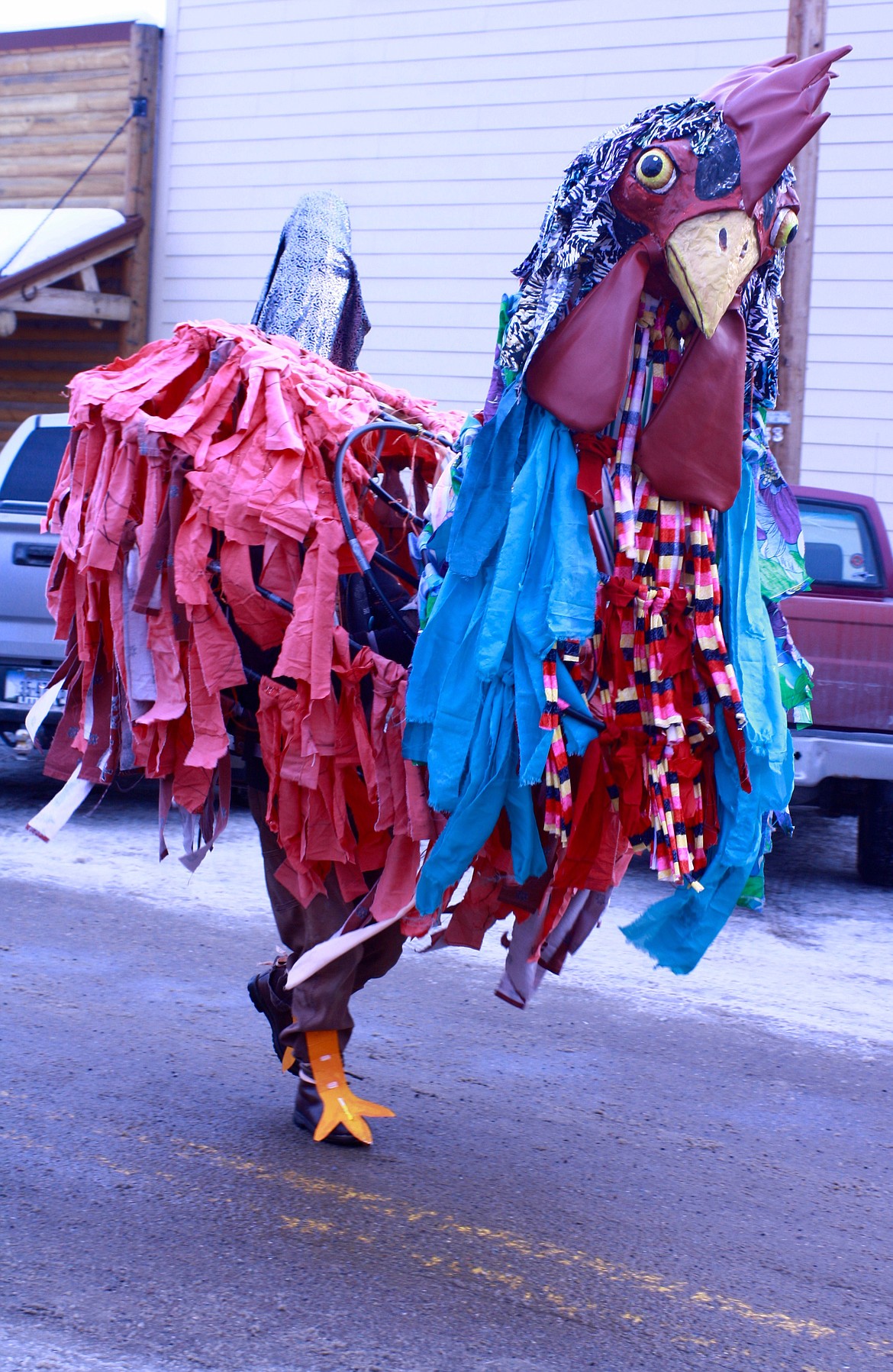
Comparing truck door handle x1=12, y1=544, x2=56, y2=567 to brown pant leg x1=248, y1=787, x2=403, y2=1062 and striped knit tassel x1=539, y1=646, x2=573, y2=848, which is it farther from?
striped knit tassel x1=539, y1=646, x2=573, y2=848

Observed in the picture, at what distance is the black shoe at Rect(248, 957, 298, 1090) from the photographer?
3.25 m

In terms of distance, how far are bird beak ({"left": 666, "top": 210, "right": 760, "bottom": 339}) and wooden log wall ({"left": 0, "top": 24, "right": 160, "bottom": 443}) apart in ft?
32.9

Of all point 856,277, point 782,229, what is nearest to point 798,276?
point 856,277

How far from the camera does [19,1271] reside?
2531 millimetres

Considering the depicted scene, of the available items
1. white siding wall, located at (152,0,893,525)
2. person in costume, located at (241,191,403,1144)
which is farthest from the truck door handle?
white siding wall, located at (152,0,893,525)

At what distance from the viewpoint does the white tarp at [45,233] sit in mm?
10992

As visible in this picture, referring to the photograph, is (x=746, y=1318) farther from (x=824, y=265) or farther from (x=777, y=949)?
(x=824, y=265)

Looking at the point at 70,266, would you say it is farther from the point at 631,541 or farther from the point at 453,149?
the point at 631,541

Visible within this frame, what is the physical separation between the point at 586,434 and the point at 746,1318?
1668 millimetres

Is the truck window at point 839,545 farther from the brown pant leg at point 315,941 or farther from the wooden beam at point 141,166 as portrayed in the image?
the wooden beam at point 141,166

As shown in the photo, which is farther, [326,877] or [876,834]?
[876,834]

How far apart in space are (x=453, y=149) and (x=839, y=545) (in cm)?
568

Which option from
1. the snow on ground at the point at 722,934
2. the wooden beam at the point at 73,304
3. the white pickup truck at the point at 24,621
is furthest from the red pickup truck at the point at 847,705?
the wooden beam at the point at 73,304

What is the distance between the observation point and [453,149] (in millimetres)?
10477
